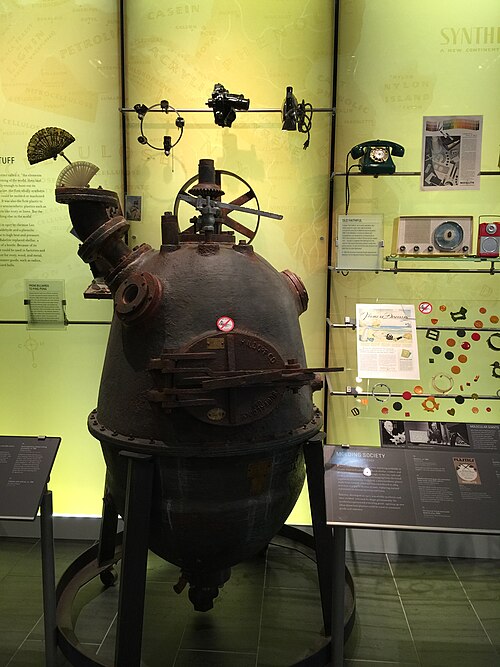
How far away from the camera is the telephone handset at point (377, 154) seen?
3598 mm

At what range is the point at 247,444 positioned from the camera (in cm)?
245

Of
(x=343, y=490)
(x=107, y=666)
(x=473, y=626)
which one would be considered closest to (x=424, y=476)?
(x=343, y=490)

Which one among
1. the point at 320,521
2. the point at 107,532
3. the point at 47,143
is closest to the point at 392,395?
the point at 320,521

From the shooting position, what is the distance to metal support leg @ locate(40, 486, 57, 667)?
2.57 meters

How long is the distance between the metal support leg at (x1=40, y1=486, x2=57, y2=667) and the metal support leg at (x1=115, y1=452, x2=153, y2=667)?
1.31 ft

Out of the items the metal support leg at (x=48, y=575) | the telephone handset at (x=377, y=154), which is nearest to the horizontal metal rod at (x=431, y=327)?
the telephone handset at (x=377, y=154)

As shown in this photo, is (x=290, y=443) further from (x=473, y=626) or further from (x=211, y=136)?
(x=211, y=136)

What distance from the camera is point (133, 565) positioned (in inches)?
94.9

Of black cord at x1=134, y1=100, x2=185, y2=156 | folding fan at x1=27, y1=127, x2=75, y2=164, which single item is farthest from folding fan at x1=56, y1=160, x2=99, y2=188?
black cord at x1=134, y1=100, x2=185, y2=156

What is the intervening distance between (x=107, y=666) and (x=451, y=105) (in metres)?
3.60

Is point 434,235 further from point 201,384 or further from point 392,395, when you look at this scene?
point 201,384

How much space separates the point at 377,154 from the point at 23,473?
8.75 feet

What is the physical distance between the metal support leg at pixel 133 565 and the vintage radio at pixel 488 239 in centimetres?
244

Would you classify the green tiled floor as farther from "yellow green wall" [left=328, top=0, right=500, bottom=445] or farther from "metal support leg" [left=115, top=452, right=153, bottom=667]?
"yellow green wall" [left=328, top=0, right=500, bottom=445]
